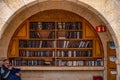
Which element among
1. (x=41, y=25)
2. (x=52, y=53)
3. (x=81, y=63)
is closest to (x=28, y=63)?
(x=52, y=53)

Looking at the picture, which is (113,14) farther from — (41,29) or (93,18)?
(41,29)

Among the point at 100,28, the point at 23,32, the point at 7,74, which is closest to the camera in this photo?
the point at 7,74

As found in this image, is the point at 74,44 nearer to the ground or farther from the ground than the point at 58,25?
nearer to the ground

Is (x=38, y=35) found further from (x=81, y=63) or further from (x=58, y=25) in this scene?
(x=81, y=63)

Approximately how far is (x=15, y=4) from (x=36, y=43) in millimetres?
1594

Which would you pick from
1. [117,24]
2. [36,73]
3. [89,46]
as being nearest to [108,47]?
[89,46]

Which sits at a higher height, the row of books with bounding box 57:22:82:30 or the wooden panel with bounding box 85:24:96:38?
the row of books with bounding box 57:22:82:30

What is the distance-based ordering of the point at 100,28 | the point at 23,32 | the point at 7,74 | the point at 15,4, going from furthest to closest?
the point at 23,32
the point at 100,28
the point at 7,74
the point at 15,4

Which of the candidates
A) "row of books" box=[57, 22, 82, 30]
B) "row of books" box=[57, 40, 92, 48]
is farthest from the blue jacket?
"row of books" box=[57, 22, 82, 30]

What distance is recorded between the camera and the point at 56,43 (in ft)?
29.3

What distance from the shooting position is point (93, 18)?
345 inches

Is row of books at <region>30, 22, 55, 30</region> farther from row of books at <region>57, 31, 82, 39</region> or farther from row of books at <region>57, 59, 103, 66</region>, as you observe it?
row of books at <region>57, 59, 103, 66</region>

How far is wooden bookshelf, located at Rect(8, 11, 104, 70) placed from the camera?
8875 mm

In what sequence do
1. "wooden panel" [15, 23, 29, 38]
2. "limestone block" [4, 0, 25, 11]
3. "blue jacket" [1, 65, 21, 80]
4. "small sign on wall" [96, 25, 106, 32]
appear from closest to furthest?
"limestone block" [4, 0, 25, 11] → "blue jacket" [1, 65, 21, 80] → "small sign on wall" [96, 25, 106, 32] → "wooden panel" [15, 23, 29, 38]
